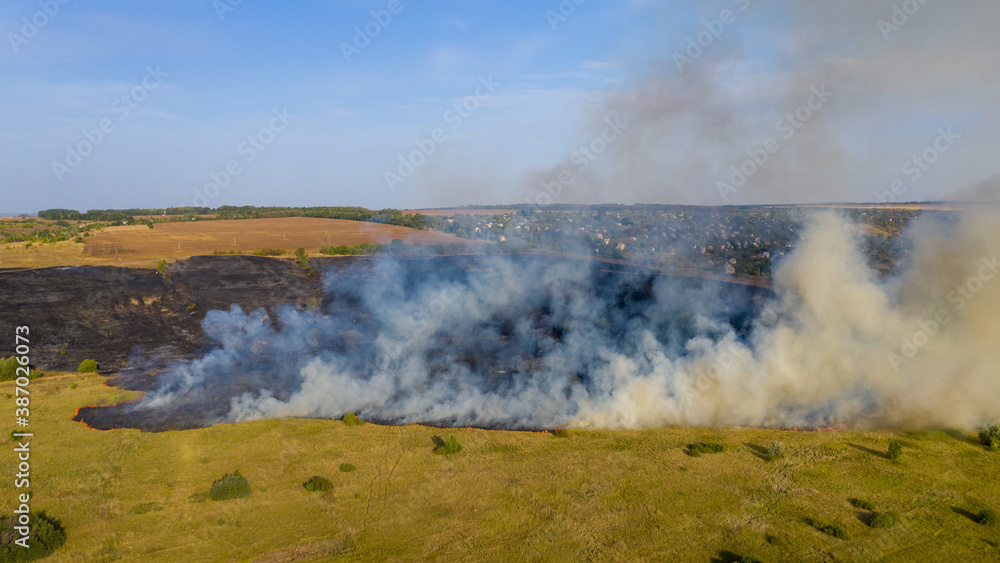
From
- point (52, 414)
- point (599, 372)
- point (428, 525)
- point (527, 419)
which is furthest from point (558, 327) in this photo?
point (52, 414)

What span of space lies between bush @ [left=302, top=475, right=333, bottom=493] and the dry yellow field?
42.4m

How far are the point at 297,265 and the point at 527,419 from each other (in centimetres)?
3909

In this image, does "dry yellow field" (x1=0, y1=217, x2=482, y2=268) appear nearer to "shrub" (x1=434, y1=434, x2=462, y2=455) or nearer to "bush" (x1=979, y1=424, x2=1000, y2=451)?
"shrub" (x1=434, y1=434, x2=462, y2=455)

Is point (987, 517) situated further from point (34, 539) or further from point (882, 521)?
point (34, 539)

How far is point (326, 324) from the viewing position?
109 feet

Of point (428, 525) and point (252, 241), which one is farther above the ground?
point (252, 241)

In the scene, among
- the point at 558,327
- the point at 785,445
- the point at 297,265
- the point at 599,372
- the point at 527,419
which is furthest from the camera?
the point at 297,265

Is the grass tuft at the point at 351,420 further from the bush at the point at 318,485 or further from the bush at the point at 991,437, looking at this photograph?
the bush at the point at 991,437

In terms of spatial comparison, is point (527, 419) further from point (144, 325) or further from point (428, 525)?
point (144, 325)

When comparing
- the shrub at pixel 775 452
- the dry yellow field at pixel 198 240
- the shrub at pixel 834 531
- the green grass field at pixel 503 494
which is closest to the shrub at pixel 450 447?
the green grass field at pixel 503 494

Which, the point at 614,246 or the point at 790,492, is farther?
the point at 614,246

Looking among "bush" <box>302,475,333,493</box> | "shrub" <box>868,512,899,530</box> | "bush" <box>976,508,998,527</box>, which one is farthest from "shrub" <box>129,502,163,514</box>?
"bush" <box>976,508,998,527</box>

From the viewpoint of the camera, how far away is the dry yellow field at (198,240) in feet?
166

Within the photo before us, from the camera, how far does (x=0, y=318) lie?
31641 mm
